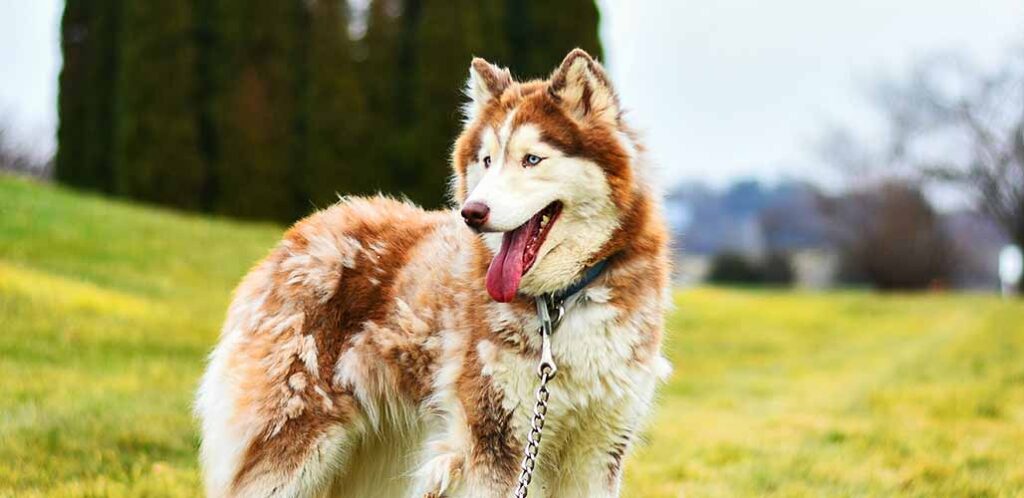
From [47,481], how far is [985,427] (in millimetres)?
6679

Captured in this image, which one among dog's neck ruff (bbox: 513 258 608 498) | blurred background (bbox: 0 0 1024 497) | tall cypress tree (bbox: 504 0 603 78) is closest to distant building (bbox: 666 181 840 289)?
blurred background (bbox: 0 0 1024 497)

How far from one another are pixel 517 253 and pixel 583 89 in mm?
647

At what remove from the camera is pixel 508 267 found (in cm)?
314

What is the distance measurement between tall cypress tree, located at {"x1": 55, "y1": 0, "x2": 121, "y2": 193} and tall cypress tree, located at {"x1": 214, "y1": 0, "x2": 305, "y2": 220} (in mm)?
4476

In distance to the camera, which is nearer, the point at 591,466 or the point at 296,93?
the point at 591,466

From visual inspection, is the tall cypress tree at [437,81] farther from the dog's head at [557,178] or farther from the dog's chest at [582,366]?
the dog's chest at [582,366]

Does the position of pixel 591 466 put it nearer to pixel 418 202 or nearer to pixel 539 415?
pixel 539 415

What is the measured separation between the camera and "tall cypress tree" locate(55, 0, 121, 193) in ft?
80.8

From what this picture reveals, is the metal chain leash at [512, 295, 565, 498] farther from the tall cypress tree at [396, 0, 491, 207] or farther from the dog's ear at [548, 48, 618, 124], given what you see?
the tall cypress tree at [396, 0, 491, 207]

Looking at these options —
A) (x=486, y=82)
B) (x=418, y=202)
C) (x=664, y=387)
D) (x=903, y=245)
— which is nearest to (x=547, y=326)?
(x=486, y=82)

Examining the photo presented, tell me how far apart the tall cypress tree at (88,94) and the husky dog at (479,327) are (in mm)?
23605

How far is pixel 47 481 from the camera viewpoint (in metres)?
4.58

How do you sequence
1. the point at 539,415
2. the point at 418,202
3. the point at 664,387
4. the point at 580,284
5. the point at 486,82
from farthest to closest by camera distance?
1. the point at 418,202
2. the point at 664,387
3. the point at 486,82
4. the point at 580,284
5. the point at 539,415

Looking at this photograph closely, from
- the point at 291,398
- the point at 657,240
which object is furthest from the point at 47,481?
the point at 657,240
